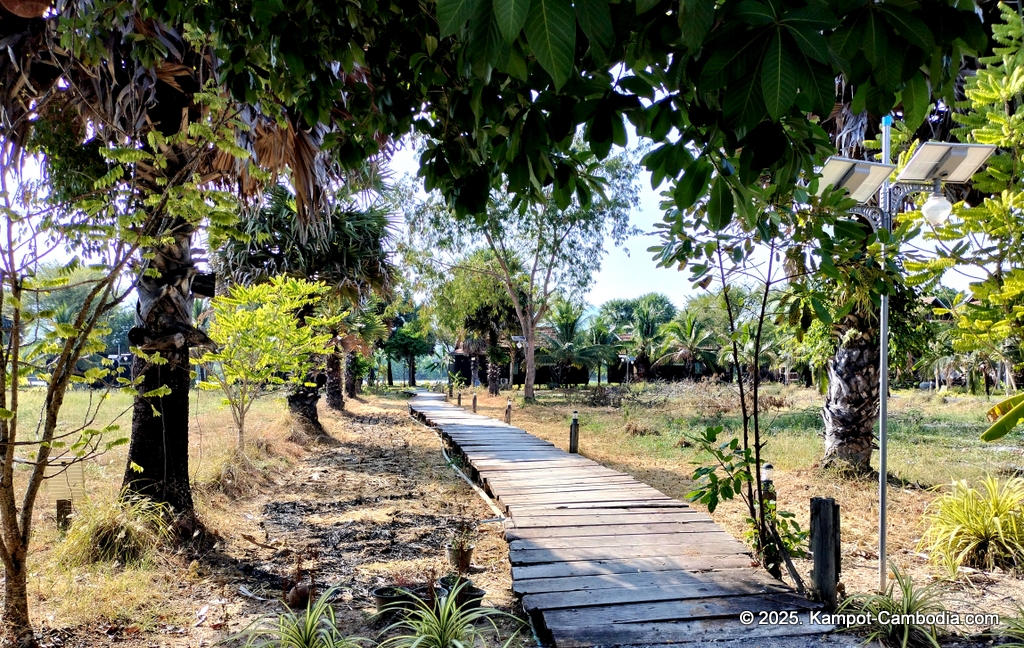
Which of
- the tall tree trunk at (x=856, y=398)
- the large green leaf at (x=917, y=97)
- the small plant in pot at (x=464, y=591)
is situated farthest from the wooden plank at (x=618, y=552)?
the tall tree trunk at (x=856, y=398)

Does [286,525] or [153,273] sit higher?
[153,273]

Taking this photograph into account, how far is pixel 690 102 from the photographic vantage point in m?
1.69

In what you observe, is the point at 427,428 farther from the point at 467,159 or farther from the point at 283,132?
the point at 467,159

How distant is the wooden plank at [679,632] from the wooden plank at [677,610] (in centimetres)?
5

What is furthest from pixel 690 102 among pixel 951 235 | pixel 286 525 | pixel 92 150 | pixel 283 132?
pixel 286 525

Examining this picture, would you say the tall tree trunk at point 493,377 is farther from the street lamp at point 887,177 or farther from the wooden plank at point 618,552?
the street lamp at point 887,177

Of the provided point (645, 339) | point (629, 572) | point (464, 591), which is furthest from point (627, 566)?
point (645, 339)

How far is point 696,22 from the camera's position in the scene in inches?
44.5

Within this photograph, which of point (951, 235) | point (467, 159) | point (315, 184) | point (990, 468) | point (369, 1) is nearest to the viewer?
point (369, 1)

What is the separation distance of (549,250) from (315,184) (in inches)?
718

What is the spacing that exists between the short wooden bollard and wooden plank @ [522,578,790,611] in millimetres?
276

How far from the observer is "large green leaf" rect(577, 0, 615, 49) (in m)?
1.07

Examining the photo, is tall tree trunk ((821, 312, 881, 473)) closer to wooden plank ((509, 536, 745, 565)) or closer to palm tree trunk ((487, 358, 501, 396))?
wooden plank ((509, 536, 745, 565))

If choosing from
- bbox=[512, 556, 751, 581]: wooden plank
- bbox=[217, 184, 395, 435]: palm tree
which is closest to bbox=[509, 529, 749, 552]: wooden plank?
bbox=[512, 556, 751, 581]: wooden plank
